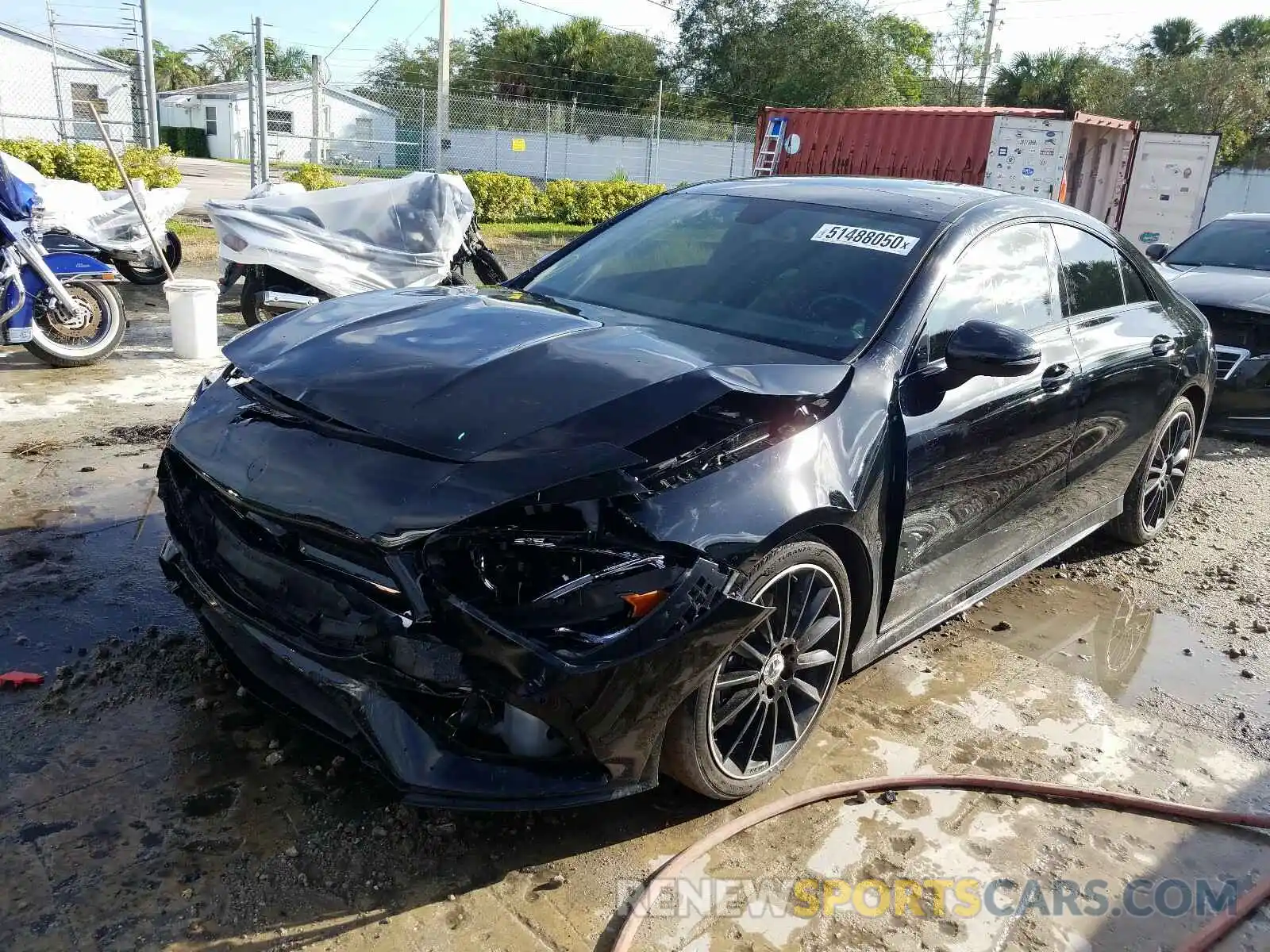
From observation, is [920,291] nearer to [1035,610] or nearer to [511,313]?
[511,313]

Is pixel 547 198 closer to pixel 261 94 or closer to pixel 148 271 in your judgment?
pixel 261 94

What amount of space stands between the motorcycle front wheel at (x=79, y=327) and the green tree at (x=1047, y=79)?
3735 cm

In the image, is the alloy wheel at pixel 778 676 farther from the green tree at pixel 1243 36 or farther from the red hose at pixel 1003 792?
the green tree at pixel 1243 36

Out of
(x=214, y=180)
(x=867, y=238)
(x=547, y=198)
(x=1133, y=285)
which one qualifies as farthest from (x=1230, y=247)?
(x=214, y=180)

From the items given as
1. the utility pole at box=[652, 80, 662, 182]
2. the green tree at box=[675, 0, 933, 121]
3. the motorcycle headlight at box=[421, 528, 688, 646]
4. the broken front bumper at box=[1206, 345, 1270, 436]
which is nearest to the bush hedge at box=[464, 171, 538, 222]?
the utility pole at box=[652, 80, 662, 182]

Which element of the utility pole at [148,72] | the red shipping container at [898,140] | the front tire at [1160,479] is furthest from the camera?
the red shipping container at [898,140]

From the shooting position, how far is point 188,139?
52594 mm

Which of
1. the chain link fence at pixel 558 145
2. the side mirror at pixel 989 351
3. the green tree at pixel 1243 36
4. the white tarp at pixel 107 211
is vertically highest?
the green tree at pixel 1243 36

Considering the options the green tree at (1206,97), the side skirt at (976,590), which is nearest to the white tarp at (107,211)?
the side skirt at (976,590)

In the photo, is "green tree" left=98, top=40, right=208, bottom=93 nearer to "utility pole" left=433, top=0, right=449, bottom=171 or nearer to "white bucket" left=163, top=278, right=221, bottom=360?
"utility pole" left=433, top=0, right=449, bottom=171

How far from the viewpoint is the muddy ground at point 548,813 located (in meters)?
2.38

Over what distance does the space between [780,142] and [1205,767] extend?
60.7ft

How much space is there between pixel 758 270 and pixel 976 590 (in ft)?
4.77

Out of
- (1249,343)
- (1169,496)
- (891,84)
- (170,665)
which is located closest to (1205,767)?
(1169,496)
